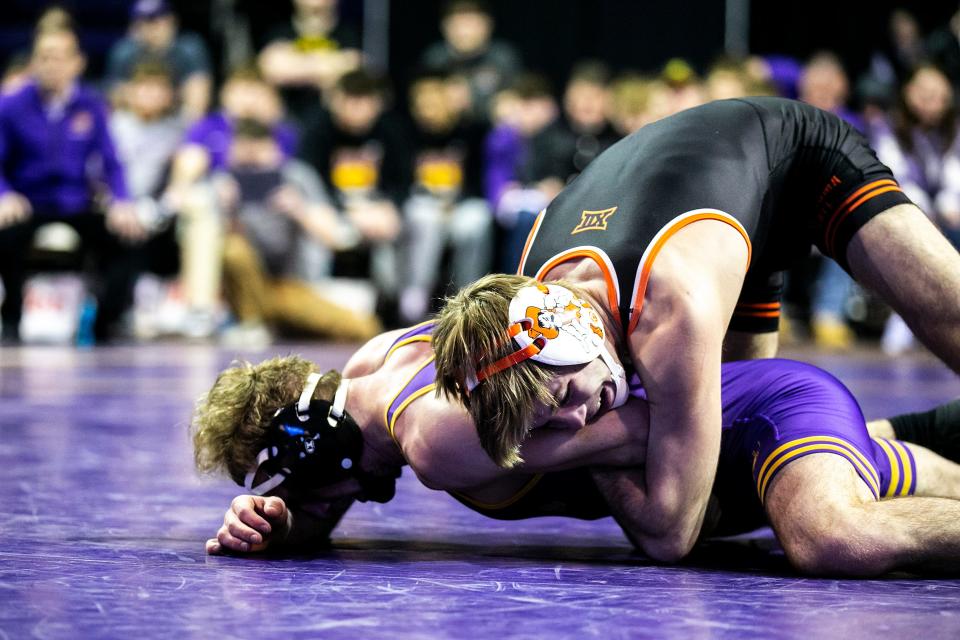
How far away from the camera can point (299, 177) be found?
8508 mm

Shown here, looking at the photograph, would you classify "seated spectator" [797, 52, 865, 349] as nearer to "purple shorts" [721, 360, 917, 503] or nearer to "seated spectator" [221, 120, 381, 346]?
"seated spectator" [221, 120, 381, 346]

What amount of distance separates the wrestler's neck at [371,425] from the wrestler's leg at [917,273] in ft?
3.73

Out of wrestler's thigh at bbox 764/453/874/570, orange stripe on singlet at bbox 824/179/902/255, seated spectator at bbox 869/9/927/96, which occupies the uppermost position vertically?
seated spectator at bbox 869/9/927/96

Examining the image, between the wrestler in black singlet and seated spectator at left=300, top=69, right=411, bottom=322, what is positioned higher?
seated spectator at left=300, top=69, right=411, bottom=322

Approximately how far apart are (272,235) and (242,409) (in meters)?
5.98

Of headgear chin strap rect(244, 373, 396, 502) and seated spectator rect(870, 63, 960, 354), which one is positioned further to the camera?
seated spectator rect(870, 63, 960, 354)

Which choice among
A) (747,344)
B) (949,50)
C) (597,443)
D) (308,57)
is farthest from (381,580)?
(949,50)

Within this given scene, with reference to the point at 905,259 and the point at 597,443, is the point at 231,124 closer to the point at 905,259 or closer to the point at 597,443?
the point at 905,259

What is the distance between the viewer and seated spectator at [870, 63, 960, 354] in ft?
24.1

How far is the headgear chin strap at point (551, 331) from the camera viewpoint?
228 cm

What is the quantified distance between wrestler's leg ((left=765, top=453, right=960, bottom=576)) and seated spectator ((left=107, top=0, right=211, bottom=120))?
7432 millimetres

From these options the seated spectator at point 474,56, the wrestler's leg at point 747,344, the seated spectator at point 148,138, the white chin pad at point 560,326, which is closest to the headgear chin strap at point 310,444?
the white chin pad at point 560,326

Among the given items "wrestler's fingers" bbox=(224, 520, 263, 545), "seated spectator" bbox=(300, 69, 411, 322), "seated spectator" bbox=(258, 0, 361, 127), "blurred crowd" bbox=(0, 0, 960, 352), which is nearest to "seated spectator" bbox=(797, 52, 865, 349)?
"blurred crowd" bbox=(0, 0, 960, 352)

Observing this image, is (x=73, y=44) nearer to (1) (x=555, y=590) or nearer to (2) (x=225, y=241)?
(2) (x=225, y=241)
